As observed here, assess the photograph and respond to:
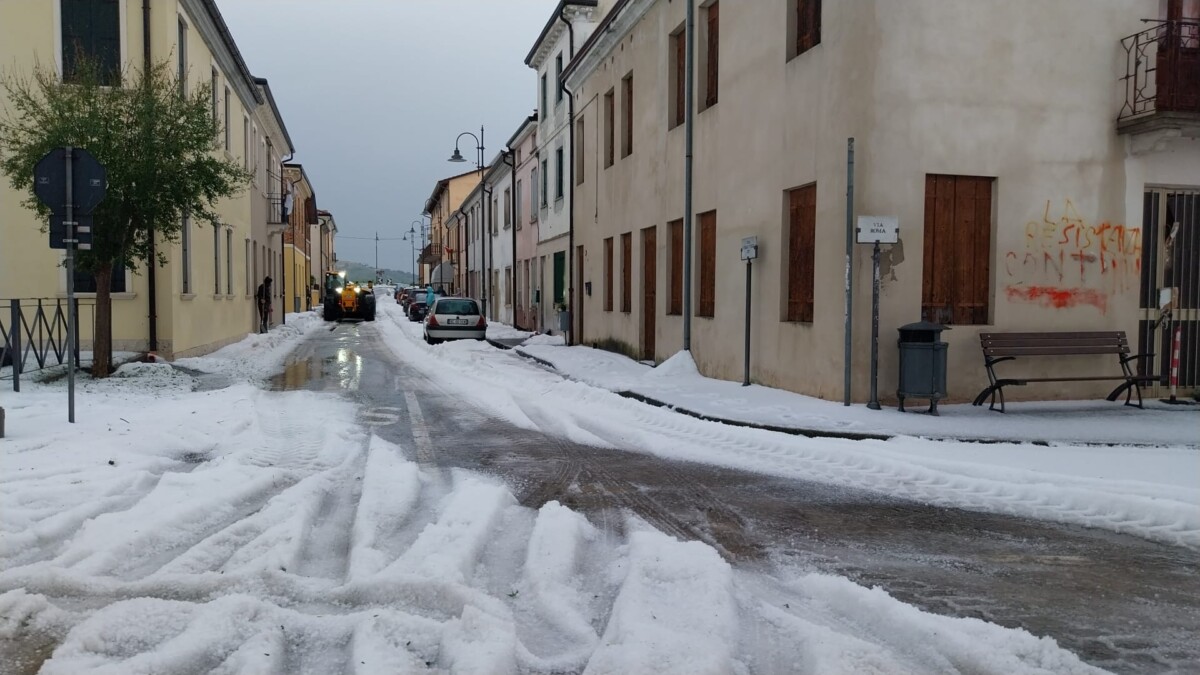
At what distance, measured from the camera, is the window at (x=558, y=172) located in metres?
26.7

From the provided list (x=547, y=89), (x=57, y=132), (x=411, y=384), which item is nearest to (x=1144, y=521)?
(x=411, y=384)

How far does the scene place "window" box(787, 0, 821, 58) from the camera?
37.8 ft

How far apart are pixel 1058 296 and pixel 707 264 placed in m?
5.72

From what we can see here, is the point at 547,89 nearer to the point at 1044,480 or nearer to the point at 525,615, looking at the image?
the point at 1044,480

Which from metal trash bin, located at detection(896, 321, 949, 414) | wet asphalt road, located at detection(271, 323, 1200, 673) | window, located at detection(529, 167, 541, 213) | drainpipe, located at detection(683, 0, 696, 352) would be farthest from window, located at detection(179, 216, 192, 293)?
metal trash bin, located at detection(896, 321, 949, 414)

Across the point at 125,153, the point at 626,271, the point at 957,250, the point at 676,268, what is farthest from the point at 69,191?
the point at 626,271

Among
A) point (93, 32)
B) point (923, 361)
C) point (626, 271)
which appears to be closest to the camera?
point (923, 361)

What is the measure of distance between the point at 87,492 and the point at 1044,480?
7284mm

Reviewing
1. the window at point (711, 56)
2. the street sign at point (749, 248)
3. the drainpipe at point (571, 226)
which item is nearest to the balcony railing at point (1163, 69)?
the street sign at point (749, 248)

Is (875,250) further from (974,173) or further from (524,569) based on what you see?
(524,569)

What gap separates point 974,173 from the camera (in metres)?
10.5

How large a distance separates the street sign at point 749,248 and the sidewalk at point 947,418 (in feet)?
6.19

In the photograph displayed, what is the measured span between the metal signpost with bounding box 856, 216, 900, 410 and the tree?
32.3ft

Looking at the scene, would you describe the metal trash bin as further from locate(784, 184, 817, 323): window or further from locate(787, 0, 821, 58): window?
locate(787, 0, 821, 58): window
